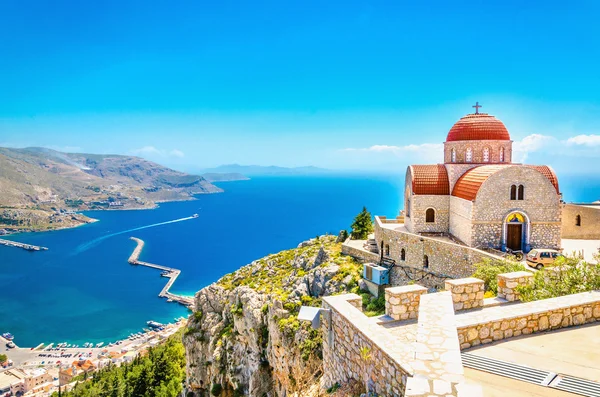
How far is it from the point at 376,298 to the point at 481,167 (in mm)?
9066

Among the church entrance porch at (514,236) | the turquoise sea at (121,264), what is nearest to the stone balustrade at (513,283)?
the church entrance porch at (514,236)

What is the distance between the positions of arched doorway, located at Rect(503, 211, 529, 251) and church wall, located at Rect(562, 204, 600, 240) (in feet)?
21.5

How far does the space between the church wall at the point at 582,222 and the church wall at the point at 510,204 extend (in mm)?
5834

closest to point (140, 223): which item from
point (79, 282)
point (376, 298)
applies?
point (79, 282)

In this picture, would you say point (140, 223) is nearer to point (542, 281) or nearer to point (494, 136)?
point (494, 136)

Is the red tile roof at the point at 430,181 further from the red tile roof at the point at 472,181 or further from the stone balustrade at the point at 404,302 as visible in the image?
the stone balustrade at the point at 404,302

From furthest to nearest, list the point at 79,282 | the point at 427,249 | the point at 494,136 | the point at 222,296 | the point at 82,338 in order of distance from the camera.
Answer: the point at 79,282
the point at 82,338
the point at 222,296
the point at 494,136
the point at 427,249

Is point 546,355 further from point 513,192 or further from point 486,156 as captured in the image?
point 486,156

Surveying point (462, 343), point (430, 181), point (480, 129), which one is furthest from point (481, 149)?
point (462, 343)

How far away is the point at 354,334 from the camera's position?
6359 millimetres

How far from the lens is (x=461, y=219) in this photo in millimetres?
20281

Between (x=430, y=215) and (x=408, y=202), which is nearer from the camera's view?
(x=430, y=215)

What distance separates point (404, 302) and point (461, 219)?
570 inches

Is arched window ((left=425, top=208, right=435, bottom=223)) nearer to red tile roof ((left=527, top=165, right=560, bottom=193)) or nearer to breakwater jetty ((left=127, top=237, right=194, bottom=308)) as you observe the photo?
red tile roof ((left=527, top=165, right=560, bottom=193))
